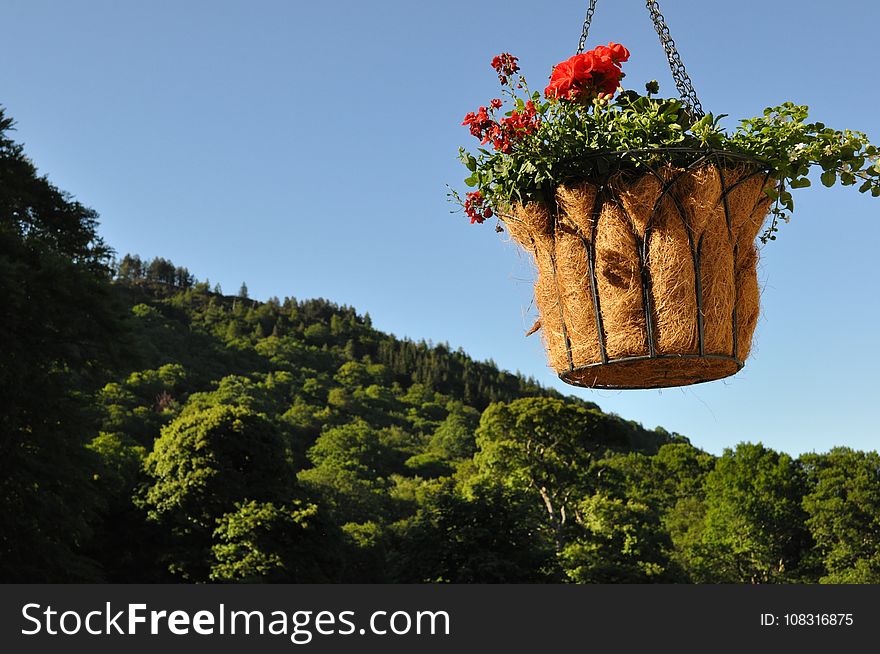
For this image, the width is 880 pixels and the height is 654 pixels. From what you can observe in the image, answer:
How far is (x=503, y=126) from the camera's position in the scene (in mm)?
2965

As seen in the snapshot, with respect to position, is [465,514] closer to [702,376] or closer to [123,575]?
[123,575]

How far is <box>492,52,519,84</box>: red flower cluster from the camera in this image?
307 cm

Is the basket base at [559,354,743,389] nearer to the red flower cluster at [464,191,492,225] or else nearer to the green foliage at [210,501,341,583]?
the red flower cluster at [464,191,492,225]

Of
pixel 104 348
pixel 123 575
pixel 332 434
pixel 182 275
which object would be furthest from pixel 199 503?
pixel 182 275

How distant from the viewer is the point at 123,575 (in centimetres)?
2014

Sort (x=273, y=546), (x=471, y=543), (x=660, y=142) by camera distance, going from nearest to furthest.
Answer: (x=660, y=142), (x=273, y=546), (x=471, y=543)

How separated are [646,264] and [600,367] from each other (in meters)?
0.40

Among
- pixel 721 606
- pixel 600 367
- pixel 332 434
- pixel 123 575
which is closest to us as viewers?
pixel 600 367

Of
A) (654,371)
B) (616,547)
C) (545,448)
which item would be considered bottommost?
(616,547)

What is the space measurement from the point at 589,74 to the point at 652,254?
26.0 inches

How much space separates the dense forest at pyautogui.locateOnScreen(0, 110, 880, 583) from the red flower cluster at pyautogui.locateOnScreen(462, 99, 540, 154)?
9828 millimetres

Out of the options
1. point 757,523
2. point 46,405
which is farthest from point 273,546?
point 757,523

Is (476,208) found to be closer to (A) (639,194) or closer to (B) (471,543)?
(A) (639,194)

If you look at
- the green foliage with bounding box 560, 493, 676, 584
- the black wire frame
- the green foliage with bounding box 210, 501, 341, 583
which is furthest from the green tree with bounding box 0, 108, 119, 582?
the green foliage with bounding box 560, 493, 676, 584
